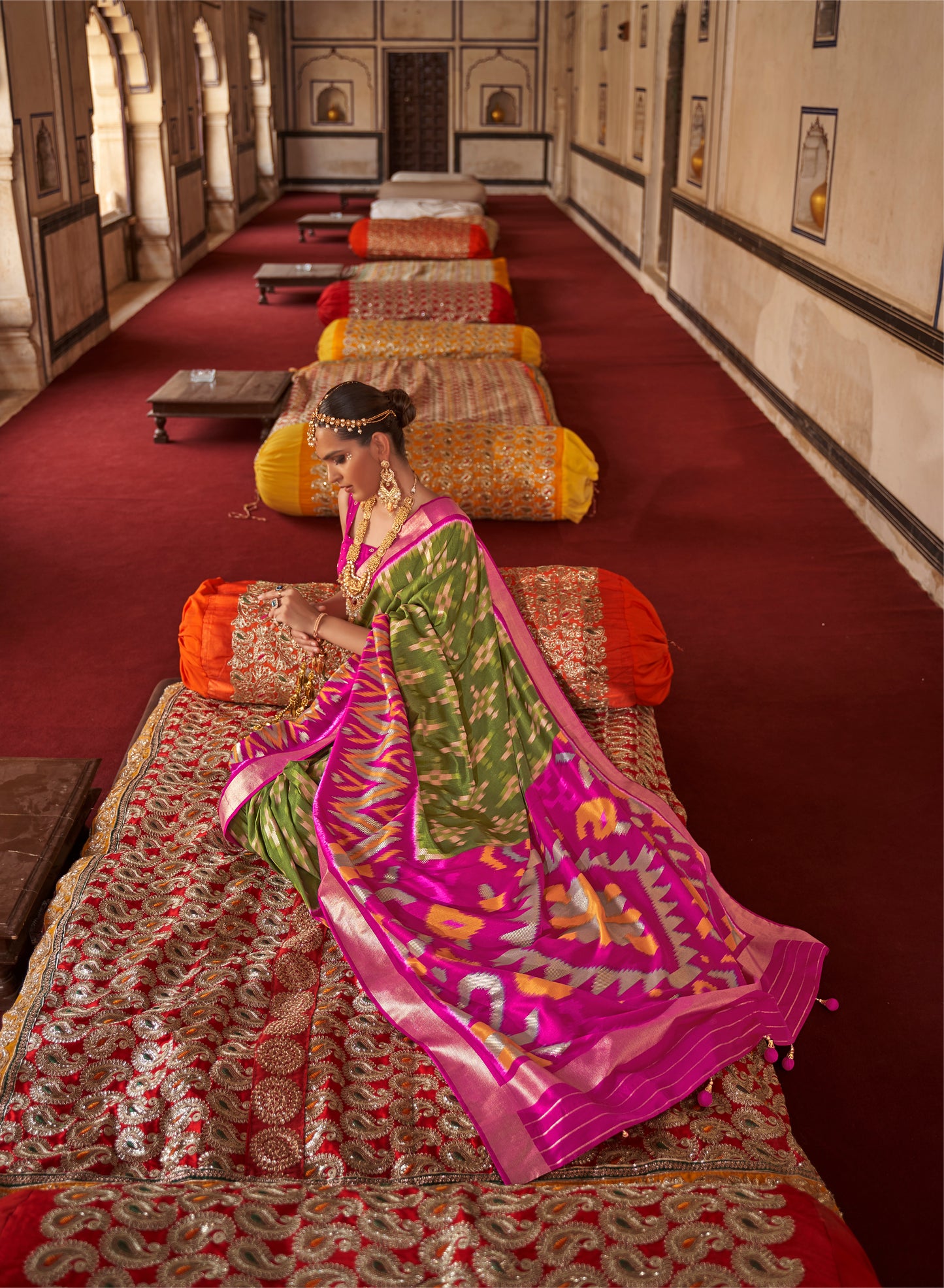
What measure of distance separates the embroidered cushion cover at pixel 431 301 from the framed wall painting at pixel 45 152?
1953mm

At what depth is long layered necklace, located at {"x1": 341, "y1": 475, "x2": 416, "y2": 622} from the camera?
2.59m

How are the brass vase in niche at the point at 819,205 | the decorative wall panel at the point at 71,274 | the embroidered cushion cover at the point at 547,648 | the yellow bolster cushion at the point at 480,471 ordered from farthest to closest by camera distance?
the decorative wall panel at the point at 71,274
the brass vase in niche at the point at 819,205
the yellow bolster cushion at the point at 480,471
the embroidered cushion cover at the point at 547,648

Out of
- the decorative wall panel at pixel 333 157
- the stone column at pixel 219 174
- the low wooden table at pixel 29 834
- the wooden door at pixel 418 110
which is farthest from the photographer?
the decorative wall panel at pixel 333 157

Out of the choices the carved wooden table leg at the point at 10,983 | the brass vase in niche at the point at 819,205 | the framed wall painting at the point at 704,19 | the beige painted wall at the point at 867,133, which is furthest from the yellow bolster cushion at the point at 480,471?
the framed wall painting at the point at 704,19

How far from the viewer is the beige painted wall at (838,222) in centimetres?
461

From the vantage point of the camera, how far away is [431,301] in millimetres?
7320

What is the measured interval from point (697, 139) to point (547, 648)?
7.43 meters

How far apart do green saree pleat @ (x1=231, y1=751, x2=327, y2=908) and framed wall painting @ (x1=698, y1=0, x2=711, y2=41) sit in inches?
317

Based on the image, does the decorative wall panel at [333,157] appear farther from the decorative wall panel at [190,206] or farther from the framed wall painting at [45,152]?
the framed wall painting at [45,152]

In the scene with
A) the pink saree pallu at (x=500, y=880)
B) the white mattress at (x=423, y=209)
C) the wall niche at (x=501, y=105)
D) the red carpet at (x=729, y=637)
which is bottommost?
the red carpet at (x=729, y=637)

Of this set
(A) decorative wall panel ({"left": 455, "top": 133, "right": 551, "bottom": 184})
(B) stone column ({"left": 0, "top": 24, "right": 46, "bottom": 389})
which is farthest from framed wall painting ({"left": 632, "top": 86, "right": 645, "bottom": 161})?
(A) decorative wall panel ({"left": 455, "top": 133, "right": 551, "bottom": 184})

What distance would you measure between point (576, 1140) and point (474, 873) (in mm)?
568

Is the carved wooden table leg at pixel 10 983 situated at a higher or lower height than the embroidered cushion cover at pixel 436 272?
lower

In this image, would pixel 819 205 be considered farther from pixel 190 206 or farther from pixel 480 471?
pixel 190 206
